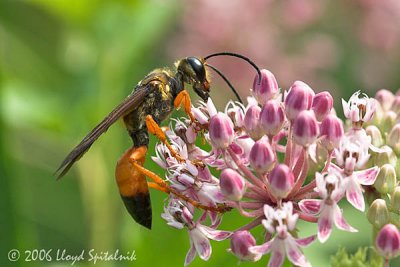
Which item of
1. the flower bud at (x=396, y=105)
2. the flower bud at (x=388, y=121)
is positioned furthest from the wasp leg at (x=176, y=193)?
the flower bud at (x=396, y=105)

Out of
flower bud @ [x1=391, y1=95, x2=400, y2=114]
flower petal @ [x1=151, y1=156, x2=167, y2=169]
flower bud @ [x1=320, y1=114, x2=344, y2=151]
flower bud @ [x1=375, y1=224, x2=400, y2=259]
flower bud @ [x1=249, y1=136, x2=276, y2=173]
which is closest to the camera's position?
flower bud @ [x1=375, y1=224, x2=400, y2=259]

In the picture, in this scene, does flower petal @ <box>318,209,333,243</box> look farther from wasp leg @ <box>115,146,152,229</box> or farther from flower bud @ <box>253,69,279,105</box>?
wasp leg @ <box>115,146,152,229</box>

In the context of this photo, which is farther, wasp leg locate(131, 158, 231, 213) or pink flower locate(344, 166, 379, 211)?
wasp leg locate(131, 158, 231, 213)

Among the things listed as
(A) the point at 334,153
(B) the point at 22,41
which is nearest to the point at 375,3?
(B) the point at 22,41

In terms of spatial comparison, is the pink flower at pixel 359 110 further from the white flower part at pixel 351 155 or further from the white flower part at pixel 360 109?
the white flower part at pixel 351 155

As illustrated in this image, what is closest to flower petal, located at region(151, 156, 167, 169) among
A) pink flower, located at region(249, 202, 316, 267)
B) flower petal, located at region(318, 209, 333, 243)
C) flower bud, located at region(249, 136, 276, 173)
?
flower bud, located at region(249, 136, 276, 173)

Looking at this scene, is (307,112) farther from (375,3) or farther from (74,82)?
(375,3)
